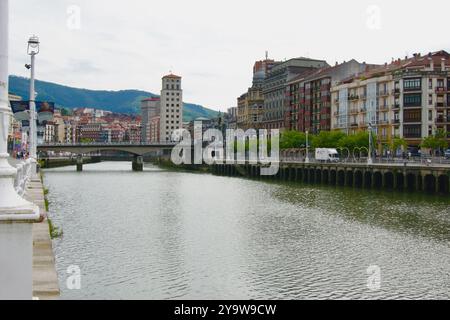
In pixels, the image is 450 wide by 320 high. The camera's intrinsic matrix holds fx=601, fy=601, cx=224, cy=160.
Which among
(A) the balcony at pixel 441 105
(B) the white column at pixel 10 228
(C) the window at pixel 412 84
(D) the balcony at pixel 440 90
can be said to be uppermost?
(C) the window at pixel 412 84

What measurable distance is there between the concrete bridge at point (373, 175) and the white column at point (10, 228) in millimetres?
55054

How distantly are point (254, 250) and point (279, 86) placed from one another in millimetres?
125391

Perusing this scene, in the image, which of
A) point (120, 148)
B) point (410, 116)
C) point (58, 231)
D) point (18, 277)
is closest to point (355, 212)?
point (58, 231)

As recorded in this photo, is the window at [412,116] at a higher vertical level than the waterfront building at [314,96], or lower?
lower

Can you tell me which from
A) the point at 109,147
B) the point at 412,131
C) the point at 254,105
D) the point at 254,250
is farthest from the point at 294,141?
the point at 254,250

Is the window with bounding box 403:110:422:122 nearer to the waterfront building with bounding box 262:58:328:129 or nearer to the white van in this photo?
the white van

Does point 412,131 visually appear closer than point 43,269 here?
No

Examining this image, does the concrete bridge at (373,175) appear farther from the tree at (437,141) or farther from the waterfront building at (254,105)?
the waterfront building at (254,105)

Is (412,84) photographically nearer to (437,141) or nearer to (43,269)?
(437,141)

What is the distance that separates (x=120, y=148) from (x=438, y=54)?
Answer: 2623 inches

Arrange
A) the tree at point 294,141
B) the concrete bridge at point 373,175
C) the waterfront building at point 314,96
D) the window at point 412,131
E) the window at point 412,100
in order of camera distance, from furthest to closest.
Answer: the waterfront building at point 314,96, the tree at point 294,141, the window at point 412,131, the window at point 412,100, the concrete bridge at point 373,175

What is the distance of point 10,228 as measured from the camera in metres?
6.93

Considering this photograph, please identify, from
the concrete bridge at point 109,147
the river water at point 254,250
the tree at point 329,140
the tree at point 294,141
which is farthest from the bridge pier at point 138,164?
the river water at point 254,250

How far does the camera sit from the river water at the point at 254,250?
19141 mm
